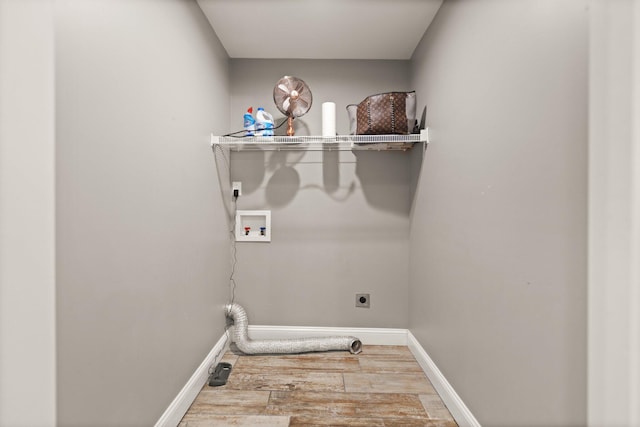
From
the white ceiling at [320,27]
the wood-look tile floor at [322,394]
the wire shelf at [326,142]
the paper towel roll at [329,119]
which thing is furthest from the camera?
the paper towel roll at [329,119]

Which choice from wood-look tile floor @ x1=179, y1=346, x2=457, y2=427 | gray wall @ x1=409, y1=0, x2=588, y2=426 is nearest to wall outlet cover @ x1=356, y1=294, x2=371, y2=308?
wood-look tile floor @ x1=179, y1=346, x2=457, y2=427

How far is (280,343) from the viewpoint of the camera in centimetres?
231

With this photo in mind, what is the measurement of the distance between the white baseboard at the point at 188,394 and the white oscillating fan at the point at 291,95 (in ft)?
5.43

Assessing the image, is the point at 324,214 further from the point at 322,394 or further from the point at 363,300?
the point at 322,394

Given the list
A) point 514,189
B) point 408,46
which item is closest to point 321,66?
point 408,46

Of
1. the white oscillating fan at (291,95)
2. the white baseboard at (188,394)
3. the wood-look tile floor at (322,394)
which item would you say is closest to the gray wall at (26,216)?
the white baseboard at (188,394)

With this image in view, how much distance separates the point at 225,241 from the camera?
7.73 feet

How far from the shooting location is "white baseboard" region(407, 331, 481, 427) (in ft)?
4.96

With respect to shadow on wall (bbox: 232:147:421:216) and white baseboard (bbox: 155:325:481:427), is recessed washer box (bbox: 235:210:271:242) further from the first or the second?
white baseboard (bbox: 155:325:481:427)

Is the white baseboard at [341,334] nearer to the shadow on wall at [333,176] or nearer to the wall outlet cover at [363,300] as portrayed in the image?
the wall outlet cover at [363,300]

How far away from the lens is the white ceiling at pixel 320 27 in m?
1.87

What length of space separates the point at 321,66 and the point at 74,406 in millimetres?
2494

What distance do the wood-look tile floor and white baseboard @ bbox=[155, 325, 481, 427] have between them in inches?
2.2

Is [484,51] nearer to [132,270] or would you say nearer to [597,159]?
[597,159]
